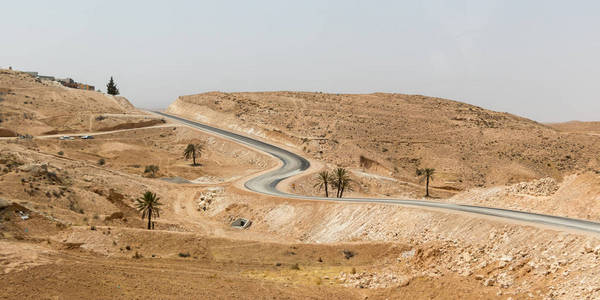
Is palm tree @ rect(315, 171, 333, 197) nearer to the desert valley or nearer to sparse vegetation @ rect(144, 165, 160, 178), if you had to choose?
the desert valley

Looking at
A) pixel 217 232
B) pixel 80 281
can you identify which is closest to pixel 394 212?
pixel 217 232

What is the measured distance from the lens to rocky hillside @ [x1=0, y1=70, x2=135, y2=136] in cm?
8381

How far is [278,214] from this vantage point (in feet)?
152

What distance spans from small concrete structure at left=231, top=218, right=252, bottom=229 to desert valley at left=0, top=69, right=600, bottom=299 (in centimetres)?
25

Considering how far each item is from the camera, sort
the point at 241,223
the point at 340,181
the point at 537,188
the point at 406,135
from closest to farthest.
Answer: the point at 537,188
the point at 241,223
the point at 340,181
the point at 406,135

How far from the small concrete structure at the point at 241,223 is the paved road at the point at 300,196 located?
5487 millimetres

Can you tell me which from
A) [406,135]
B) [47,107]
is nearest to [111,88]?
[47,107]

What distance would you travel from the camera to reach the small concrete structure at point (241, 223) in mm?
47438

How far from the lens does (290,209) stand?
46.2 meters

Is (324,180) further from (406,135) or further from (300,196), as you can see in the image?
(406,135)

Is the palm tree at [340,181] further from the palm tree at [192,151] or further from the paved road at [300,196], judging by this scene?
the palm tree at [192,151]

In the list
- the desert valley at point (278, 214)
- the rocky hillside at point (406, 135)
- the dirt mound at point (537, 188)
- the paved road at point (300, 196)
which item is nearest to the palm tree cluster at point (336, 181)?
the desert valley at point (278, 214)

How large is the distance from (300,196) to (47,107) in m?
71.4

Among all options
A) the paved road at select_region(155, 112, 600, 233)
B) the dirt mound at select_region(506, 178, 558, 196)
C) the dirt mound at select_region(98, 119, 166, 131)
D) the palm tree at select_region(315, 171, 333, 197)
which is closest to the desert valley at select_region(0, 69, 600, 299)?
the dirt mound at select_region(506, 178, 558, 196)
